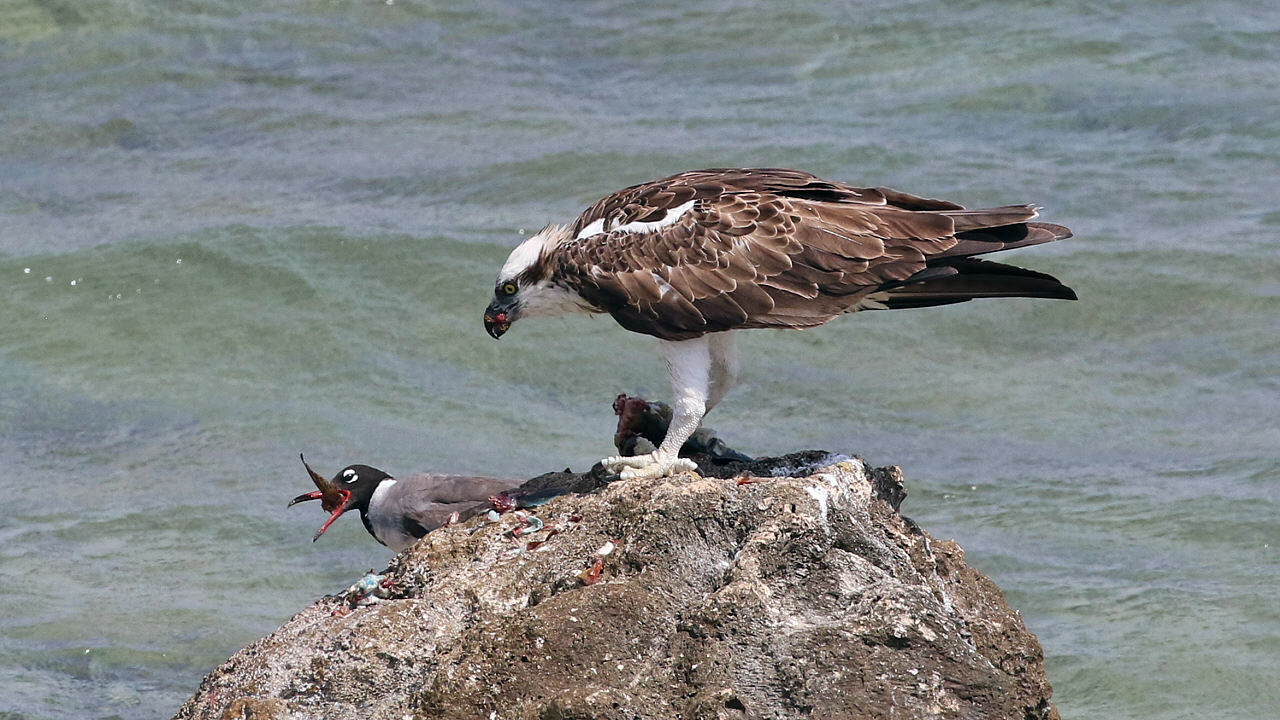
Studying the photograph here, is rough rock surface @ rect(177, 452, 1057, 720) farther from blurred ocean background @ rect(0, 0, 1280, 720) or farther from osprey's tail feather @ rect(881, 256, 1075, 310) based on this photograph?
blurred ocean background @ rect(0, 0, 1280, 720)

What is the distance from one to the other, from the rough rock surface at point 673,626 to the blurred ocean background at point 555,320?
506cm

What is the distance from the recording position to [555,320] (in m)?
18.6

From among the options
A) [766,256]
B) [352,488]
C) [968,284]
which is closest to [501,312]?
[766,256]

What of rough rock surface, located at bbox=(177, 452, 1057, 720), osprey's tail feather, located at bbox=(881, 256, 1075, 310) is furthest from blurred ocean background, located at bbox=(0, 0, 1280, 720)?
osprey's tail feather, located at bbox=(881, 256, 1075, 310)

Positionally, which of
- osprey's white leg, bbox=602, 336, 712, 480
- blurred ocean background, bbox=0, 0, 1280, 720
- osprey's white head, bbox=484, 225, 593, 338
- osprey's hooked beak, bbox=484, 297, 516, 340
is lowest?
blurred ocean background, bbox=0, 0, 1280, 720

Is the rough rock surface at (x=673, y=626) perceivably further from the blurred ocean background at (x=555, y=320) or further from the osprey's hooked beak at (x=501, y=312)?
the blurred ocean background at (x=555, y=320)

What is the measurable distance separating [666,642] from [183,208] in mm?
14683

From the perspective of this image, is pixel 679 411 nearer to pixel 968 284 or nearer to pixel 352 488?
pixel 968 284

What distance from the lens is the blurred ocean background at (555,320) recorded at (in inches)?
563

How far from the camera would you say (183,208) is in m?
20.3

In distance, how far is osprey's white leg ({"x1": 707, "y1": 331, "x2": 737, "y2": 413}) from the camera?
29.3 ft

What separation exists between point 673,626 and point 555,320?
1173 centimetres

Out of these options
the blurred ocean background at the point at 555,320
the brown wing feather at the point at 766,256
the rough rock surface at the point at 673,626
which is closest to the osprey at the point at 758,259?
the brown wing feather at the point at 766,256

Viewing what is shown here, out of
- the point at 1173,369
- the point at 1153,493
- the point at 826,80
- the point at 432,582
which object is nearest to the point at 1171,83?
the point at 826,80
